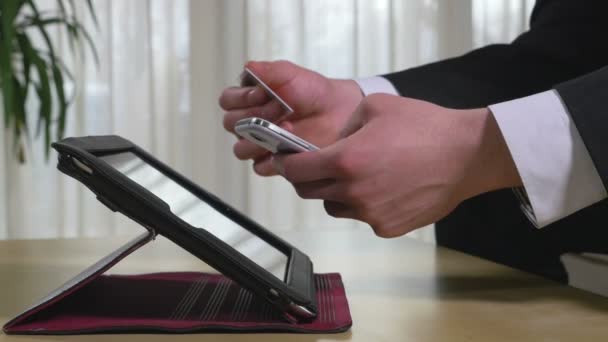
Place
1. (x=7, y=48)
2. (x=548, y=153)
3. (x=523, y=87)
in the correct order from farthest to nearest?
(x=7, y=48)
(x=523, y=87)
(x=548, y=153)

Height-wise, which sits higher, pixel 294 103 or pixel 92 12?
pixel 92 12

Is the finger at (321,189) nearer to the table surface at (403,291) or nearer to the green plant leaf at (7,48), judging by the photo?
the table surface at (403,291)

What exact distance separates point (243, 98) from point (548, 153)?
510mm

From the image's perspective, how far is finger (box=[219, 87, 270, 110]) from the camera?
101 centimetres

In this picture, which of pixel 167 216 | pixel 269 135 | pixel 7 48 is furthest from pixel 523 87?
pixel 7 48

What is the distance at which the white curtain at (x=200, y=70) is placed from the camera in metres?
2.88

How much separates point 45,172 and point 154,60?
0.61 metres

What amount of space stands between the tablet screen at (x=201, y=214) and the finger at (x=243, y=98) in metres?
0.33

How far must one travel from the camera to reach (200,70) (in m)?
3.02

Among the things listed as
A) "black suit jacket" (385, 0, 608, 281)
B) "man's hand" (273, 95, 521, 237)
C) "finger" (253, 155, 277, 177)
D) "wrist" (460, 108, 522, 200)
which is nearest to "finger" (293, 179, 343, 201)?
"man's hand" (273, 95, 521, 237)

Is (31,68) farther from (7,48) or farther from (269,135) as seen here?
(269,135)

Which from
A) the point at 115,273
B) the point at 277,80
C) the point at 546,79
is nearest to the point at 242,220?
the point at 115,273

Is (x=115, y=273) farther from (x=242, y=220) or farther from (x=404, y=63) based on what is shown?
(x=404, y=63)

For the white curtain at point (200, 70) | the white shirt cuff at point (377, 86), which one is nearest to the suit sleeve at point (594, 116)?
the white shirt cuff at point (377, 86)
